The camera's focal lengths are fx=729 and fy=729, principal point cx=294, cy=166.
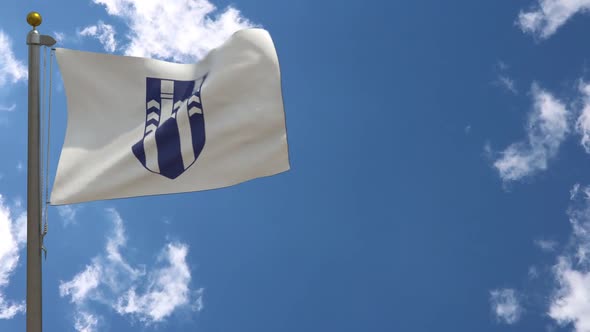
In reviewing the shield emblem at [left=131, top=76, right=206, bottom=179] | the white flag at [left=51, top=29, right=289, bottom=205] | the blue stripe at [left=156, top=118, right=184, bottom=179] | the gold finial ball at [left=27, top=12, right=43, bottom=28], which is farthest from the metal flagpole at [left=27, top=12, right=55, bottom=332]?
the blue stripe at [left=156, top=118, right=184, bottom=179]

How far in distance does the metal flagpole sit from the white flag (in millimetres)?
617

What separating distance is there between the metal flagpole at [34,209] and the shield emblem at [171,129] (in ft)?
4.73

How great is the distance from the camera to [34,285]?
8727 mm

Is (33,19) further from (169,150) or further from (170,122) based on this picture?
(169,150)

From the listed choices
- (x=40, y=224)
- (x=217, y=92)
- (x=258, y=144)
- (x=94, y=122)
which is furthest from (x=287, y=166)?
(x=40, y=224)

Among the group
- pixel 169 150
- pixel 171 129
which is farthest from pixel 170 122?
pixel 169 150

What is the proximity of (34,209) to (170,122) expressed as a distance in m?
2.34

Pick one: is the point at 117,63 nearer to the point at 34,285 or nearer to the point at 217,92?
the point at 217,92

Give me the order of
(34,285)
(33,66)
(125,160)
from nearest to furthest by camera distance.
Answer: (34,285)
(33,66)
(125,160)

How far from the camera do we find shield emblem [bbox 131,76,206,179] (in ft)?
33.3

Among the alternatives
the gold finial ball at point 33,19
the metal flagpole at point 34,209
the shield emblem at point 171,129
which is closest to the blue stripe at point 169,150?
the shield emblem at point 171,129

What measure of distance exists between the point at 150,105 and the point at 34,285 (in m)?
3.05

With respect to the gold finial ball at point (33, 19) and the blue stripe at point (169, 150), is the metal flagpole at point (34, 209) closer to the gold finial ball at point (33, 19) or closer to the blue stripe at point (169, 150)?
the gold finial ball at point (33, 19)

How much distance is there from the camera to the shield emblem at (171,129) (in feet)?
33.3
